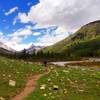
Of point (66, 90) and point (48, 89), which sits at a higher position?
point (48, 89)

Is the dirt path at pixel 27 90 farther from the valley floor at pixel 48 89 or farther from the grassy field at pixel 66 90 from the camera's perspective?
the grassy field at pixel 66 90

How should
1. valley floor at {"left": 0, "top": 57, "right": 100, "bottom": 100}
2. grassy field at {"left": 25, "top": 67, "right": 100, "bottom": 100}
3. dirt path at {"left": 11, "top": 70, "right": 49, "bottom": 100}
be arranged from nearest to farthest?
1. grassy field at {"left": 25, "top": 67, "right": 100, "bottom": 100}
2. valley floor at {"left": 0, "top": 57, "right": 100, "bottom": 100}
3. dirt path at {"left": 11, "top": 70, "right": 49, "bottom": 100}

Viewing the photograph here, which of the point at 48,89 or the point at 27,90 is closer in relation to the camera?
the point at 48,89

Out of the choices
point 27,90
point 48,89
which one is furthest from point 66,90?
point 27,90

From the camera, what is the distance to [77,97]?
36219mm

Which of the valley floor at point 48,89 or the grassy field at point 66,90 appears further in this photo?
the valley floor at point 48,89

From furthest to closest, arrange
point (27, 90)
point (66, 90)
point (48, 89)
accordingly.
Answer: point (27, 90) → point (48, 89) → point (66, 90)

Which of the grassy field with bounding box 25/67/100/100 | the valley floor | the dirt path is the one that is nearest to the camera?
the grassy field with bounding box 25/67/100/100

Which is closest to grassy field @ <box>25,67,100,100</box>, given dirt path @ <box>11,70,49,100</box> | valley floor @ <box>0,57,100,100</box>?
valley floor @ <box>0,57,100,100</box>

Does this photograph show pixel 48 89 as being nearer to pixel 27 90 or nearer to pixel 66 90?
pixel 66 90

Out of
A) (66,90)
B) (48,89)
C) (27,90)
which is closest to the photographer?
(66,90)

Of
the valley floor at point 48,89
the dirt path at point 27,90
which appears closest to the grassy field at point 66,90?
the valley floor at point 48,89

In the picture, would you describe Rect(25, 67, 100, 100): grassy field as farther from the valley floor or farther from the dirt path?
the dirt path

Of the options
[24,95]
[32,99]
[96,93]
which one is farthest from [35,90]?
[96,93]
